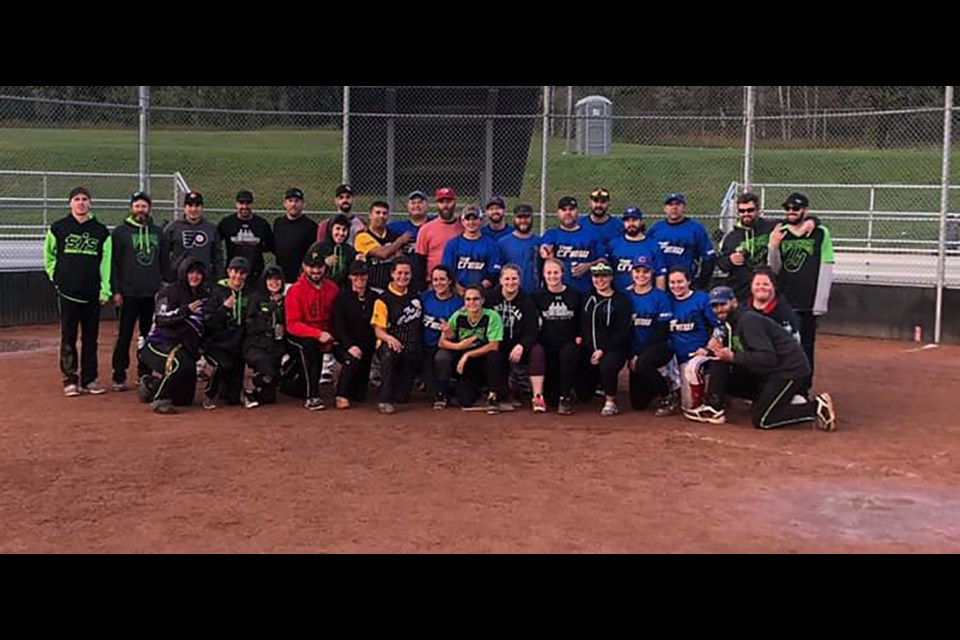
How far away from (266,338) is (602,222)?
315 centimetres

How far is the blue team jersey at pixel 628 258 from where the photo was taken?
337 inches

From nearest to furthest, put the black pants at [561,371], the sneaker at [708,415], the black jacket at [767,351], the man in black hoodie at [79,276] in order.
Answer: the black jacket at [767,351] < the sneaker at [708,415] < the black pants at [561,371] < the man in black hoodie at [79,276]

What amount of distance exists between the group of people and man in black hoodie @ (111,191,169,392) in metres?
0.02

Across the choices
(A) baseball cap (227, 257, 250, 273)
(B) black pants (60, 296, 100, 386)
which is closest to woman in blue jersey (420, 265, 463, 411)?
(A) baseball cap (227, 257, 250, 273)

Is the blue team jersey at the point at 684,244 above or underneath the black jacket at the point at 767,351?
above

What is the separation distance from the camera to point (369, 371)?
8.46 metres

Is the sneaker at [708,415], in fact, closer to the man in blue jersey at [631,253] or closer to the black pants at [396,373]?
the man in blue jersey at [631,253]

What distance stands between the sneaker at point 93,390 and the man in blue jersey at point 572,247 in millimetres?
4022

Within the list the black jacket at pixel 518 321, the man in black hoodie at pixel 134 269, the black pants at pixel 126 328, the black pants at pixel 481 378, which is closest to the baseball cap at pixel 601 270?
the black jacket at pixel 518 321

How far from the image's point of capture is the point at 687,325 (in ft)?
26.9

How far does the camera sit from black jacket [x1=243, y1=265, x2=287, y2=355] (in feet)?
27.0

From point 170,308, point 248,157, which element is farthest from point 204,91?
point 170,308

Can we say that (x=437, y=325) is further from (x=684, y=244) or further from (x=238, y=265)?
(x=684, y=244)

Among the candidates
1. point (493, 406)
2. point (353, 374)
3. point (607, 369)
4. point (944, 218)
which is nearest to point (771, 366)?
point (607, 369)
